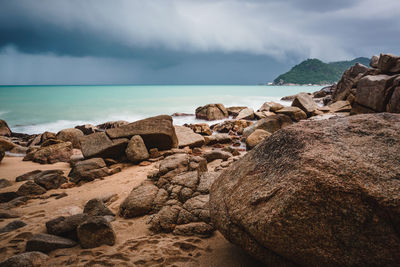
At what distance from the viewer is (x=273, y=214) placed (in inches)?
77.1

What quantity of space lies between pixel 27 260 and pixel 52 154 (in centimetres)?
653

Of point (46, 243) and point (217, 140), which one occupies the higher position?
point (46, 243)

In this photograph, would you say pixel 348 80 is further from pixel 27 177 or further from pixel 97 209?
pixel 27 177

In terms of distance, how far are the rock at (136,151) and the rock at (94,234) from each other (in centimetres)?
427

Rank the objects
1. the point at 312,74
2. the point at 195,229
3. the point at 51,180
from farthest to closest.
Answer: the point at 312,74 < the point at 51,180 < the point at 195,229

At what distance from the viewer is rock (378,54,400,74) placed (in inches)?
469

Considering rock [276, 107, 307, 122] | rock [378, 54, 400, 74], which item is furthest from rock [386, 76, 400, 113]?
rock [276, 107, 307, 122]

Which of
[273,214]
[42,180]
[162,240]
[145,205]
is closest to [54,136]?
[42,180]

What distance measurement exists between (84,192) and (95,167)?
1.23 meters

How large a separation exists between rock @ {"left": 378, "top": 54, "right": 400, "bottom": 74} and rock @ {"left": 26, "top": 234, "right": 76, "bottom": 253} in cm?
1493

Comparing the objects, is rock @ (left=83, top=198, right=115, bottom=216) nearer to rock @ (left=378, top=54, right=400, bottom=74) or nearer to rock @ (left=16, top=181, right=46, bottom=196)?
rock @ (left=16, top=181, right=46, bottom=196)

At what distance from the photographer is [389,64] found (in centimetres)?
1223

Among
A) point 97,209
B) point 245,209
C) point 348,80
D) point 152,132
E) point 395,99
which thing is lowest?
point 97,209

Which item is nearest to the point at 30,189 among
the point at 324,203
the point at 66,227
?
the point at 66,227
